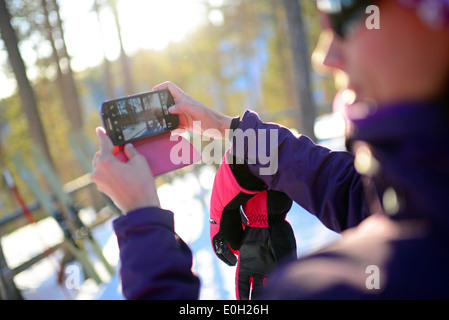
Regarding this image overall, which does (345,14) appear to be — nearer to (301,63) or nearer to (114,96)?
(301,63)

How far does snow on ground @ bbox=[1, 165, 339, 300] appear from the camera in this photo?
3.20 m

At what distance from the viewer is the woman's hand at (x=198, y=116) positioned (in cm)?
126

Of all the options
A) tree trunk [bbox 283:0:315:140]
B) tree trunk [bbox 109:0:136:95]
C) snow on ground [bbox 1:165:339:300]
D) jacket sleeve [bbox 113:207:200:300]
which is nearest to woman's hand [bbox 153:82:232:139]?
jacket sleeve [bbox 113:207:200:300]

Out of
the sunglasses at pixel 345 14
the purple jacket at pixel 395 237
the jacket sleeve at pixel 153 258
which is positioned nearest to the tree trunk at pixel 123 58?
the jacket sleeve at pixel 153 258

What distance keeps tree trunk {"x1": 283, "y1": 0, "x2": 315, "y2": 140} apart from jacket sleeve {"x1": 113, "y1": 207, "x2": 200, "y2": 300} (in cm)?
637

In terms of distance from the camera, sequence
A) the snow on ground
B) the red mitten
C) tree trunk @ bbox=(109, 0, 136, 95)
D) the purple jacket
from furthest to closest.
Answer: tree trunk @ bbox=(109, 0, 136, 95) → the snow on ground → the red mitten → the purple jacket

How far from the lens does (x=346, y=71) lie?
2.05 ft

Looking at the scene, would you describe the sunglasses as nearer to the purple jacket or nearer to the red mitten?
the purple jacket

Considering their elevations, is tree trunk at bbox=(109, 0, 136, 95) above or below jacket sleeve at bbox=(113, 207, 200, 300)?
above

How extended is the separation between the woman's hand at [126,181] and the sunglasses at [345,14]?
56 cm

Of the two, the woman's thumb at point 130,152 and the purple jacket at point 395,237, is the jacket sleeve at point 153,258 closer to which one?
the purple jacket at point 395,237
